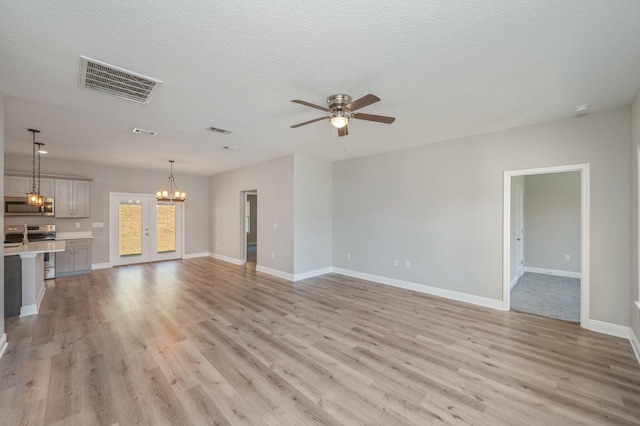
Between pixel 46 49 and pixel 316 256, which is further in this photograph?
pixel 316 256

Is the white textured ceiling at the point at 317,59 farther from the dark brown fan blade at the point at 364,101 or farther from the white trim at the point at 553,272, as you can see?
the white trim at the point at 553,272

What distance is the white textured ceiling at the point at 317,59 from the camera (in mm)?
1757

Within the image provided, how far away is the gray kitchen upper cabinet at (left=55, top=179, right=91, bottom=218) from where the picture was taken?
6.40 meters

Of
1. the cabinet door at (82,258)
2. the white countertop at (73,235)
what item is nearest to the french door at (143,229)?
the white countertop at (73,235)

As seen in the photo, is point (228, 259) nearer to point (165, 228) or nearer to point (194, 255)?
point (194, 255)

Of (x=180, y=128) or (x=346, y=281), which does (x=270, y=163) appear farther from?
(x=346, y=281)

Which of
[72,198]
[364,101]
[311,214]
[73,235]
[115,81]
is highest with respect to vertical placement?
[115,81]

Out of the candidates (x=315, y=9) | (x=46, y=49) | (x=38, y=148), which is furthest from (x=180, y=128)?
(x=38, y=148)

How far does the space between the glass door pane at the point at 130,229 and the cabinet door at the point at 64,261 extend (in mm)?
1212

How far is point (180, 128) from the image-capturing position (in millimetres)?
4137

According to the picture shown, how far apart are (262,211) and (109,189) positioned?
4412 millimetres

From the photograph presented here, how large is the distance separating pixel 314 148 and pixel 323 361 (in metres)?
3.93

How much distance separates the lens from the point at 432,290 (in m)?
4.96

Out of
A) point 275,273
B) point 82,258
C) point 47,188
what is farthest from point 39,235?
point 275,273
